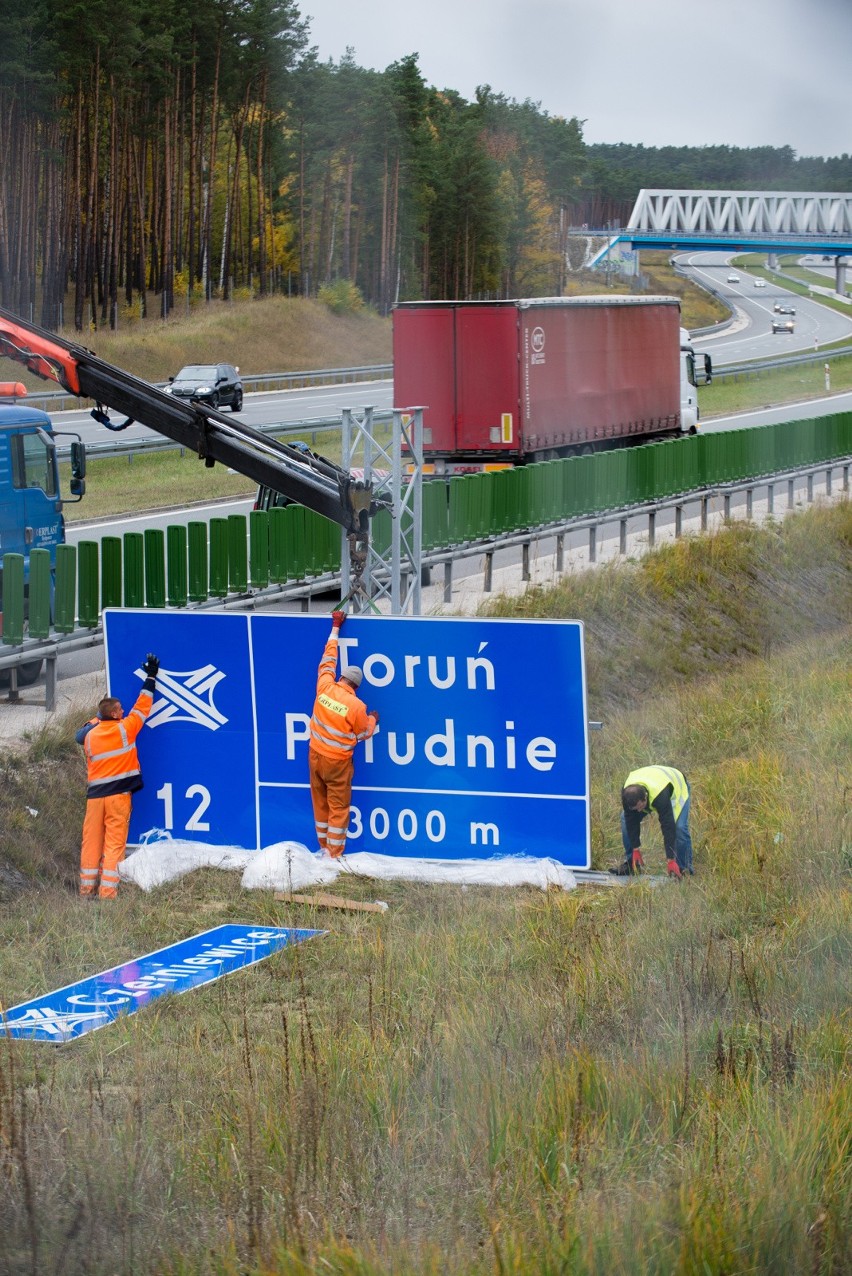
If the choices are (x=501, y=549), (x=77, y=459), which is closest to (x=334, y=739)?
(x=77, y=459)

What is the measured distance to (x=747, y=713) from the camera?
1744 cm

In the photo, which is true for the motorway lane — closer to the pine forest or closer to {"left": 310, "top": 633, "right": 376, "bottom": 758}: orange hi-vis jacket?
Result: the pine forest

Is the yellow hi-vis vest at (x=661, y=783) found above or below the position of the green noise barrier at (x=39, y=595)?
below

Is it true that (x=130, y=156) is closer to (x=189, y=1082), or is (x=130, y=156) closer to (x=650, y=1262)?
(x=189, y=1082)

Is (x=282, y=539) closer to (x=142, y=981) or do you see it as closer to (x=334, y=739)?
(x=334, y=739)

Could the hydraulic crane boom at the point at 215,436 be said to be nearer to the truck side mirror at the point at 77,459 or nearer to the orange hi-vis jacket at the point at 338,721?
the truck side mirror at the point at 77,459

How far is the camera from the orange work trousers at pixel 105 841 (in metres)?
10.3

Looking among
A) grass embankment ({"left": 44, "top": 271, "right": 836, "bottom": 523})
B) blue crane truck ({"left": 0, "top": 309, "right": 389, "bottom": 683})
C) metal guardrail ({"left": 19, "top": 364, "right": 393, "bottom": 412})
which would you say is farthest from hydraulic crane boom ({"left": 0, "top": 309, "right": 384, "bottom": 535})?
metal guardrail ({"left": 19, "top": 364, "right": 393, "bottom": 412})

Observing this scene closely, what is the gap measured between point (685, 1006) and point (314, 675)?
4.57 metres

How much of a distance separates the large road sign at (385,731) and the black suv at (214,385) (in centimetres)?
2368

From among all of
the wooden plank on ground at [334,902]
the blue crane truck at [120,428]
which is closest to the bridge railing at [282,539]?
the blue crane truck at [120,428]

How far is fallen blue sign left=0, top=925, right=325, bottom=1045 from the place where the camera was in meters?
6.91

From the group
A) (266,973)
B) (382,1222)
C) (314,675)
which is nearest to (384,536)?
(314,675)

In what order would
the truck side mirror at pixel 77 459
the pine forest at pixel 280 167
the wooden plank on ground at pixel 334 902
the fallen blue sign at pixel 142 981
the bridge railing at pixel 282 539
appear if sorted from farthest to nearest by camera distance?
the truck side mirror at pixel 77 459, the bridge railing at pixel 282 539, the wooden plank on ground at pixel 334 902, the pine forest at pixel 280 167, the fallen blue sign at pixel 142 981
